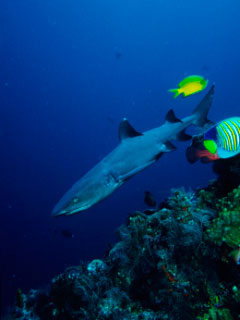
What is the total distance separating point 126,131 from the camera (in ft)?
14.0

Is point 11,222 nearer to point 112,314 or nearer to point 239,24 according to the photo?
point 112,314

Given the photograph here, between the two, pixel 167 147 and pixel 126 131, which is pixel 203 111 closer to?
pixel 167 147

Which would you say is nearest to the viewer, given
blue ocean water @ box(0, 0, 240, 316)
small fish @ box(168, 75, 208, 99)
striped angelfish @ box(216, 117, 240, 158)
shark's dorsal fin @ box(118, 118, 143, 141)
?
striped angelfish @ box(216, 117, 240, 158)

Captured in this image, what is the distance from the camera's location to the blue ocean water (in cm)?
7012

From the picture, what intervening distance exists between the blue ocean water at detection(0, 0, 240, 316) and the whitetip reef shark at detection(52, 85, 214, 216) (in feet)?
171

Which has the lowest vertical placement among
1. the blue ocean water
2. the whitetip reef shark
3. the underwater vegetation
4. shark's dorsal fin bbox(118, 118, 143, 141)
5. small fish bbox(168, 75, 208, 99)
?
the underwater vegetation

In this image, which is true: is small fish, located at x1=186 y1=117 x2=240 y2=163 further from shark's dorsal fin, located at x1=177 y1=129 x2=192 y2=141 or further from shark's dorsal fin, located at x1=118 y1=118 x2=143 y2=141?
Result: shark's dorsal fin, located at x1=177 y1=129 x2=192 y2=141

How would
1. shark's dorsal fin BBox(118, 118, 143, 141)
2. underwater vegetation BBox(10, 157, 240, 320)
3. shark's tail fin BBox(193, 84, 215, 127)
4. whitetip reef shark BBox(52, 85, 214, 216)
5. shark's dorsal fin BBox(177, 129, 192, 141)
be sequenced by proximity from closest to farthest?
underwater vegetation BBox(10, 157, 240, 320), whitetip reef shark BBox(52, 85, 214, 216), shark's dorsal fin BBox(118, 118, 143, 141), shark's dorsal fin BBox(177, 129, 192, 141), shark's tail fin BBox(193, 84, 215, 127)

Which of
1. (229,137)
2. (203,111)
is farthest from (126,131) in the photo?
(229,137)

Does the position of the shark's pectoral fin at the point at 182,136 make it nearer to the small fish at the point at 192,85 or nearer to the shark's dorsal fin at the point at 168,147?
the shark's dorsal fin at the point at 168,147

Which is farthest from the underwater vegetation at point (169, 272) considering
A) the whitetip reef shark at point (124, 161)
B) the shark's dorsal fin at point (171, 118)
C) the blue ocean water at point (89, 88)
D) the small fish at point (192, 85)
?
the blue ocean water at point (89, 88)

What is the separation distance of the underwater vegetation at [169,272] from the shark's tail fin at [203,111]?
970 millimetres

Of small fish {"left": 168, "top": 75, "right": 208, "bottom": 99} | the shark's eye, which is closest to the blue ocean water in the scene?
small fish {"left": 168, "top": 75, "right": 208, "bottom": 99}

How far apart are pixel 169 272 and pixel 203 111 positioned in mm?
3350
